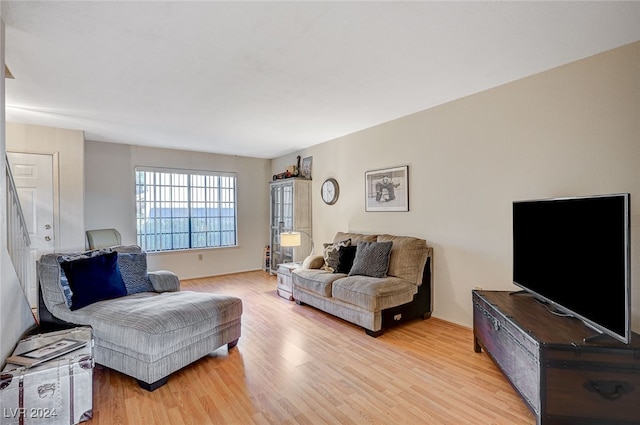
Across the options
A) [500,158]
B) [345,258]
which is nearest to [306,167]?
[345,258]

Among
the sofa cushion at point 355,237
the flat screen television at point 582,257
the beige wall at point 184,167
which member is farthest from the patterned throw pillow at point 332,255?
the beige wall at point 184,167

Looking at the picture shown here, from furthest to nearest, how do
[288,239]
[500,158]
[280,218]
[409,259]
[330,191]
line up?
1. [280,218]
2. [330,191]
3. [288,239]
4. [409,259]
5. [500,158]

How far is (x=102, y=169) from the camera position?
4984 millimetres

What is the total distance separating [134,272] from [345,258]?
2310mm

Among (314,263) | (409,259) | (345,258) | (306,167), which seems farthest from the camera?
(306,167)

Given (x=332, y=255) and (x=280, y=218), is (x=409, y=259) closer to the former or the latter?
(x=332, y=255)

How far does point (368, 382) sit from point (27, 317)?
259cm

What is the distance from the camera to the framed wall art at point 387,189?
3.84 m

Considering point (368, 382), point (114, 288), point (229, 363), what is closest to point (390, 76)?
point (368, 382)

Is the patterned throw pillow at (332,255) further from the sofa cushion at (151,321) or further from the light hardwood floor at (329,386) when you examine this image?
the sofa cushion at (151,321)

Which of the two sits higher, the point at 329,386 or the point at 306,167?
the point at 306,167

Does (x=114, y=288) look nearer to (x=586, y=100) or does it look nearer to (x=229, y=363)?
(x=229, y=363)

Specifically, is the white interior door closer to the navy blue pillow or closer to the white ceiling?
the white ceiling

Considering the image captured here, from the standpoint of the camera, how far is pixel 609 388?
5.26 ft
